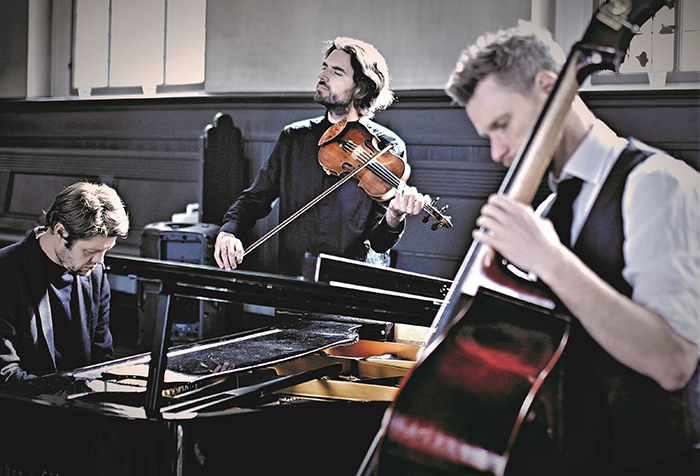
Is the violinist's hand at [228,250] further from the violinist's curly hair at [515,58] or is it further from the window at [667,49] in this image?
the violinist's curly hair at [515,58]

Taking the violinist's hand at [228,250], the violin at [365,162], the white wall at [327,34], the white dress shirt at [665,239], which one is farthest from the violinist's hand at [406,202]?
the white dress shirt at [665,239]

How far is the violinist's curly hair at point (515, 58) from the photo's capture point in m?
1.17

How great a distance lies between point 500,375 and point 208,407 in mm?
714

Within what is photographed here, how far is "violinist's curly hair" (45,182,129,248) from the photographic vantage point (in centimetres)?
210

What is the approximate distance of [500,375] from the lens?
1.03 metres

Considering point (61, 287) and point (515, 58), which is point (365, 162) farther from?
point (515, 58)

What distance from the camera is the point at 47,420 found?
1.40 meters

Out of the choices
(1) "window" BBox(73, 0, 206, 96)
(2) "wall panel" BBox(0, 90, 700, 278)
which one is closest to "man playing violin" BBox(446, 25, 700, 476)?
(2) "wall panel" BBox(0, 90, 700, 278)

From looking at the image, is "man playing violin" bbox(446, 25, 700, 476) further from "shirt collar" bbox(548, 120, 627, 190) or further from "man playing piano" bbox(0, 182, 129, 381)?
"man playing piano" bbox(0, 182, 129, 381)

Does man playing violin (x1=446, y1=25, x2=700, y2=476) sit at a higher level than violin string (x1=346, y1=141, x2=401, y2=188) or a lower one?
lower

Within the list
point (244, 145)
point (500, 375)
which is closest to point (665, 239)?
point (500, 375)

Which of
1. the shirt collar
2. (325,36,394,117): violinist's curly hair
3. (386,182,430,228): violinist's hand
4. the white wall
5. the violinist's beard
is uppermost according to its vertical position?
the white wall

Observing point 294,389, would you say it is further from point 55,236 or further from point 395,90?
point 395,90

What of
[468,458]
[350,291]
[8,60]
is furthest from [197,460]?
[8,60]
